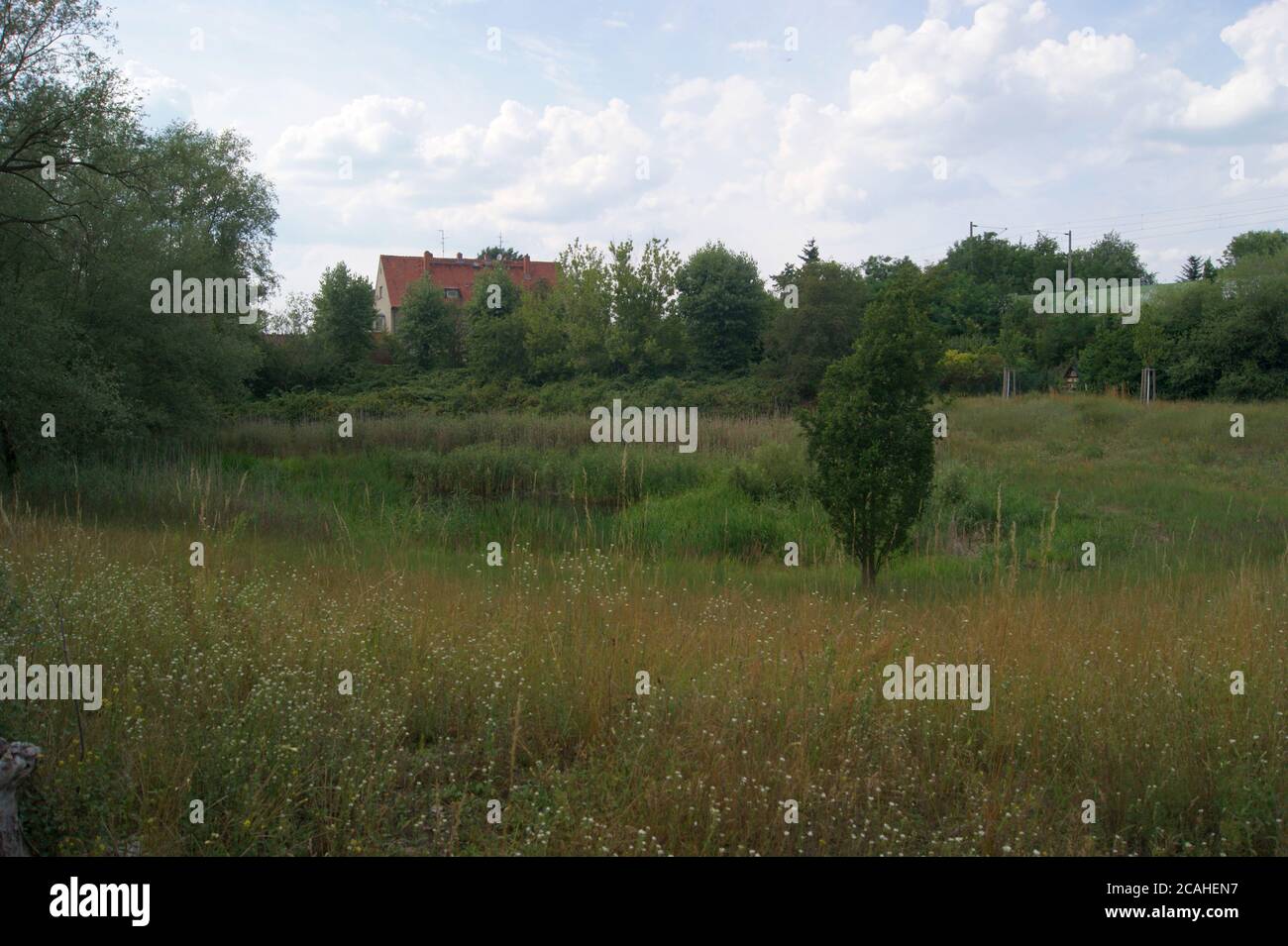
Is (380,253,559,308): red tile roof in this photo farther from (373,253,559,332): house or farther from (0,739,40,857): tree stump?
(0,739,40,857): tree stump

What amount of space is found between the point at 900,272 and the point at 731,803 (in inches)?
313

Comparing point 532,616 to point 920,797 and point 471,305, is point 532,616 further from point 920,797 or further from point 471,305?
point 471,305

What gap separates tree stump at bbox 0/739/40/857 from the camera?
12.3 ft

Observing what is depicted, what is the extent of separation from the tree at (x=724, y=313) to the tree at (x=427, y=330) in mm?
13323

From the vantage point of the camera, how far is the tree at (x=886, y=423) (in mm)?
10617

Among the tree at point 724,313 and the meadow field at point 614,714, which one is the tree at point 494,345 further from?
the meadow field at point 614,714

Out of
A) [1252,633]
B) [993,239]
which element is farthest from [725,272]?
[1252,633]

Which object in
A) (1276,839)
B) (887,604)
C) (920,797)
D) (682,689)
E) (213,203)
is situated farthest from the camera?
(213,203)

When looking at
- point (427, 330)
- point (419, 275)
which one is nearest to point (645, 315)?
point (427, 330)

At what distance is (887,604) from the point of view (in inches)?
384

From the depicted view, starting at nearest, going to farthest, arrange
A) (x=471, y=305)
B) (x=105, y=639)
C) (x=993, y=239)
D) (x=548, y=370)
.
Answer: (x=105, y=639)
(x=548, y=370)
(x=471, y=305)
(x=993, y=239)

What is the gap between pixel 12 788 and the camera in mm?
3822

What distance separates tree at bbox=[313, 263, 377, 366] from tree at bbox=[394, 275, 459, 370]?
86.5 inches

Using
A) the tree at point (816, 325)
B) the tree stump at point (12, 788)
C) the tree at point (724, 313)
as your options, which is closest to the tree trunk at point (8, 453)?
the tree stump at point (12, 788)
